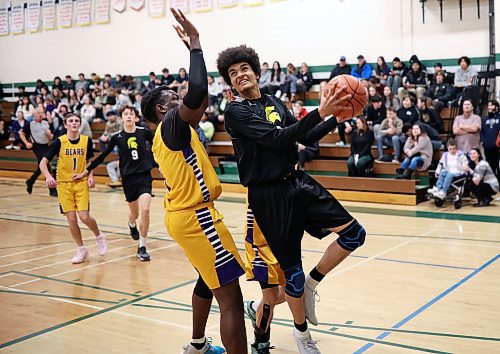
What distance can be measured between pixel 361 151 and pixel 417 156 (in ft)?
3.44

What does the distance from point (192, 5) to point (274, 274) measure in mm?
15886

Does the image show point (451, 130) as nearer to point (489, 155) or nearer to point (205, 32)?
point (489, 155)

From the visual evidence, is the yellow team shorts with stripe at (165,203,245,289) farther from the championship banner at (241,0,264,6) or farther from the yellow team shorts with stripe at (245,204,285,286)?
the championship banner at (241,0,264,6)

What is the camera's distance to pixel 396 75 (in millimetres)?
13961

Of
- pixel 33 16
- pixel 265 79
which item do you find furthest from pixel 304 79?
pixel 33 16

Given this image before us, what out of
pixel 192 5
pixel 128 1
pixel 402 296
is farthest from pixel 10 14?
pixel 402 296

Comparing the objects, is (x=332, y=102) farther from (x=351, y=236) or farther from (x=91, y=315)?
(x=91, y=315)

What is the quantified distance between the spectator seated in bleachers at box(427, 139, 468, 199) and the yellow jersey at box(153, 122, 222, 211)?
7.50 meters

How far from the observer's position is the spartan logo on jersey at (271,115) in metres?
3.76

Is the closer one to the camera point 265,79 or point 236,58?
point 236,58

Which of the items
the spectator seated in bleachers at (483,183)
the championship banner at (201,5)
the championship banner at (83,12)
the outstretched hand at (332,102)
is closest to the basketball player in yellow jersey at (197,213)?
the outstretched hand at (332,102)

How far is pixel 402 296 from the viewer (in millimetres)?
5621

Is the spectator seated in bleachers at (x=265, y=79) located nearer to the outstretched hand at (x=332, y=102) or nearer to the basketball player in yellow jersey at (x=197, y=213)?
the basketball player in yellow jersey at (x=197, y=213)

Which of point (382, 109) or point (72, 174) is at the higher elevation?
point (382, 109)
